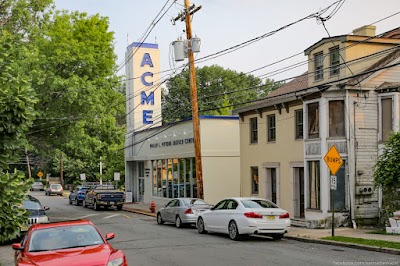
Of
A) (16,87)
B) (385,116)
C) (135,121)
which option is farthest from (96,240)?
(135,121)

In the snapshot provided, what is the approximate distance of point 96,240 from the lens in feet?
32.9

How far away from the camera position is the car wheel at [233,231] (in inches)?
709

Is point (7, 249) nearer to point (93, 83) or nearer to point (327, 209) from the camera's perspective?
point (327, 209)

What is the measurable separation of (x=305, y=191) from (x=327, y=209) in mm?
1630

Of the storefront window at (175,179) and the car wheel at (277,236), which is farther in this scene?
the storefront window at (175,179)

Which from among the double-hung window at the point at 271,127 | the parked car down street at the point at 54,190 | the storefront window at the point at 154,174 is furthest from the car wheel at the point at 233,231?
the parked car down street at the point at 54,190

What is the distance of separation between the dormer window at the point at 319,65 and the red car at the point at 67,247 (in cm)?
1588

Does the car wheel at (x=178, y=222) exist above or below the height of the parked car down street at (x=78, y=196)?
above

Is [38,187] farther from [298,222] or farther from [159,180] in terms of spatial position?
[298,222]

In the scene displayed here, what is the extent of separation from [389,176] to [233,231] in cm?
625

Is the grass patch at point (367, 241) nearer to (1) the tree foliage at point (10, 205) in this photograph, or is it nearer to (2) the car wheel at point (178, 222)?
(2) the car wheel at point (178, 222)

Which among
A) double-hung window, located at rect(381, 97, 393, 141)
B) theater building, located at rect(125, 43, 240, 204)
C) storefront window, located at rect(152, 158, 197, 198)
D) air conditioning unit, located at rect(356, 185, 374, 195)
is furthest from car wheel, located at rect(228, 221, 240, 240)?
theater building, located at rect(125, 43, 240, 204)

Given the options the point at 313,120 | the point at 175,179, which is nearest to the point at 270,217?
the point at 313,120

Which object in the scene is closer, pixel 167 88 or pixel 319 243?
pixel 319 243
